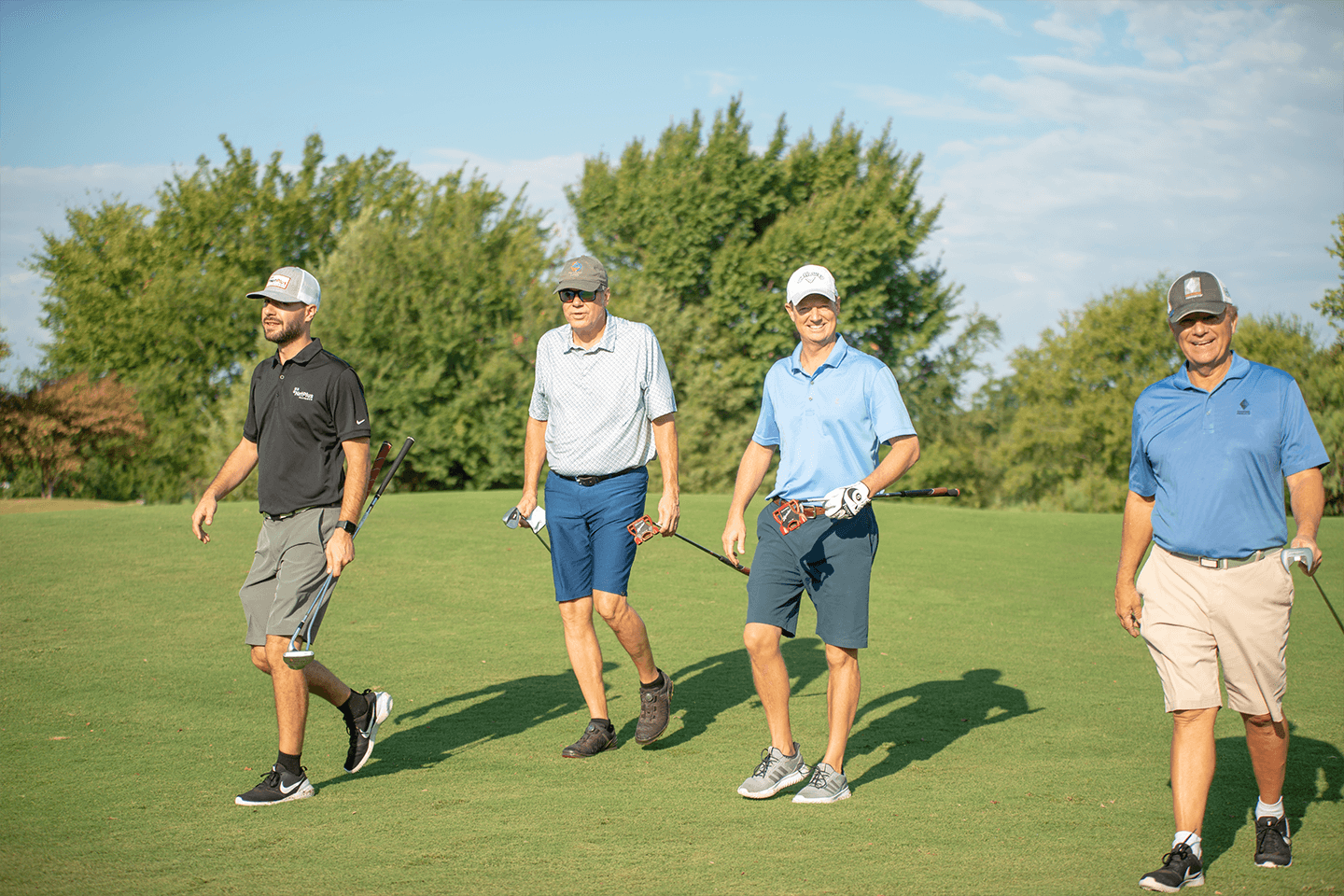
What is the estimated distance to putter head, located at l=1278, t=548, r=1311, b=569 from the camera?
371 cm

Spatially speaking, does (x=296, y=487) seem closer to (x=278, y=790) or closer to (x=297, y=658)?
(x=297, y=658)

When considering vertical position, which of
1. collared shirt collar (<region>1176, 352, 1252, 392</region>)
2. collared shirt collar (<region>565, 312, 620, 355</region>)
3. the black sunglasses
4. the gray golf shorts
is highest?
the black sunglasses

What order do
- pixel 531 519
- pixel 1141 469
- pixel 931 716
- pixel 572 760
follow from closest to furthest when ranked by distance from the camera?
pixel 1141 469 < pixel 572 760 < pixel 531 519 < pixel 931 716

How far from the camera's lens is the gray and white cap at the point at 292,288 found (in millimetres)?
4872

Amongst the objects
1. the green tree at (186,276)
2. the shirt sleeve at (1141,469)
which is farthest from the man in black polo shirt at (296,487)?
the green tree at (186,276)

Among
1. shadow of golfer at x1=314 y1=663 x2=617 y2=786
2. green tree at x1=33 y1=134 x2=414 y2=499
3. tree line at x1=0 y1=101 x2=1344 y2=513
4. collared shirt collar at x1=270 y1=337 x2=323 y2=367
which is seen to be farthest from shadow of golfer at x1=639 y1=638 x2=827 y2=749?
green tree at x1=33 y1=134 x2=414 y2=499

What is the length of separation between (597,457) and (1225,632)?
2974 mm

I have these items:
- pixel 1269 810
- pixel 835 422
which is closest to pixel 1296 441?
pixel 1269 810

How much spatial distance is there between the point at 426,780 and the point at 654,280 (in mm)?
33149

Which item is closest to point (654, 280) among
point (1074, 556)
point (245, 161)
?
point (245, 161)

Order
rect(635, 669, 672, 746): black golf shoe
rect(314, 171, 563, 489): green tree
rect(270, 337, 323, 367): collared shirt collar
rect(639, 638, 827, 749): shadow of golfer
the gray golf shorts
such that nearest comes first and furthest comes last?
the gray golf shorts, rect(270, 337, 323, 367): collared shirt collar, rect(635, 669, 672, 746): black golf shoe, rect(639, 638, 827, 749): shadow of golfer, rect(314, 171, 563, 489): green tree

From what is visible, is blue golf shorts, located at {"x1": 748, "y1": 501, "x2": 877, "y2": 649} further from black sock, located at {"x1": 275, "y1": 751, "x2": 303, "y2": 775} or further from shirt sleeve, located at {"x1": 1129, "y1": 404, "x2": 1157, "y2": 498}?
black sock, located at {"x1": 275, "y1": 751, "x2": 303, "y2": 775}

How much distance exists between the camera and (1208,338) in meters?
3.93

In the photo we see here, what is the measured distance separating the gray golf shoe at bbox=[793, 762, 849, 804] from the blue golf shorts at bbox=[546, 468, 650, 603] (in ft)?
4.60
